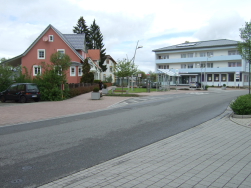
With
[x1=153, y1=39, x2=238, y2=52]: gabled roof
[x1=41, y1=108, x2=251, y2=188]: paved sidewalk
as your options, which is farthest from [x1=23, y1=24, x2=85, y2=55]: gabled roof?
[x1=41, y1=108, x2=251, y2=188]: paved sidewalk

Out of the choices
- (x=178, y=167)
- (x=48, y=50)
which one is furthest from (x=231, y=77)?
(x=178, y=167)

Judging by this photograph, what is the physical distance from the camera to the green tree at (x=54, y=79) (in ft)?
72.2

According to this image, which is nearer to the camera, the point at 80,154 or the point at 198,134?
the point at 80,154

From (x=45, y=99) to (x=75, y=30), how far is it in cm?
4789

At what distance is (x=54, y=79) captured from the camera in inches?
886

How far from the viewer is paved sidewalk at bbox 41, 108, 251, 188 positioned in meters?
4.40

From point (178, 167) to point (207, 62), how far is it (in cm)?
6269

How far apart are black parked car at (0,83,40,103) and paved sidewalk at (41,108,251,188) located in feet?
51.2

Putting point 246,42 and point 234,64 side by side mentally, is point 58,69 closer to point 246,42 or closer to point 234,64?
point 246,42

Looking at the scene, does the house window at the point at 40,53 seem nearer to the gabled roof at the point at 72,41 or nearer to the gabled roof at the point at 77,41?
the gabled roof at the point at 72,41

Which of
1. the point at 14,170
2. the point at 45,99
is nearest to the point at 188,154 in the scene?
the point at 14,170

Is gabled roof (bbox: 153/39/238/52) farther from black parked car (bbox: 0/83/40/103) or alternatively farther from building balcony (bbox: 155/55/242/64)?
black parked car (bbox: 0/83/40/103)

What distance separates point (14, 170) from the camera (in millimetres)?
5156

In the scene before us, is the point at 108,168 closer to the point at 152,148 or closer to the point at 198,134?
the point at 152,148
